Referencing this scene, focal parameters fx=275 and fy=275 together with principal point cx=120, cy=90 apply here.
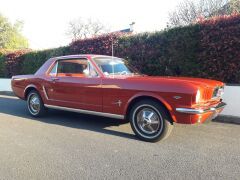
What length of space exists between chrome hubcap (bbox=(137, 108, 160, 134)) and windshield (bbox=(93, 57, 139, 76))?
1254 mm

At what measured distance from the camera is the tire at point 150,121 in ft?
16.2

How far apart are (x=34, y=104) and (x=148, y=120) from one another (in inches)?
145

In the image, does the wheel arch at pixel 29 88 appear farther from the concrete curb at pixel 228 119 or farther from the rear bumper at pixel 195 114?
the concrete curb at pixel 228 119

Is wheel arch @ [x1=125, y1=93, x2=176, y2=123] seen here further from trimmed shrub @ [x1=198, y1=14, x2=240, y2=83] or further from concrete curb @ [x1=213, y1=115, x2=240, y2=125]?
trimmed shrub @ [x1=198, y1=14, x2=240, y2=83]

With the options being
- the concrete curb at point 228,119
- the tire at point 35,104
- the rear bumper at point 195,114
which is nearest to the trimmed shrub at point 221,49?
the concrete curb at point 228,119

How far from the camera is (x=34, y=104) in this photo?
7441 millimetres

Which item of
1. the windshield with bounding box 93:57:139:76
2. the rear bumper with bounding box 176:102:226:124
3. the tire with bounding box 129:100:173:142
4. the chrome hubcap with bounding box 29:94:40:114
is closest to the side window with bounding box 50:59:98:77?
the windshield with bounding box 93:57:139:76

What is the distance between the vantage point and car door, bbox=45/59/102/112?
5852mm

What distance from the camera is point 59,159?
423 cm

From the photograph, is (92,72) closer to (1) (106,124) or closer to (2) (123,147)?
(1) (106,124)

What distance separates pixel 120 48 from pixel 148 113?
504 cm

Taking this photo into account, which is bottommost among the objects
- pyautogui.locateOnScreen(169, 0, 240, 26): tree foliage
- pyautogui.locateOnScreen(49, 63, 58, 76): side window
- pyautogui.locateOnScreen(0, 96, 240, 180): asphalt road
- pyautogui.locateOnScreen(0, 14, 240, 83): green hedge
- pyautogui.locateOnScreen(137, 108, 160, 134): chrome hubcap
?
pyautogui.locateOnScreen(0, 96, 240, 180): asphalt road

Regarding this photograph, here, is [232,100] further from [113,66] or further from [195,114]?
[113,66]

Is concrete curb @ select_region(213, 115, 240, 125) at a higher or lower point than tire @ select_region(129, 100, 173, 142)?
lower
